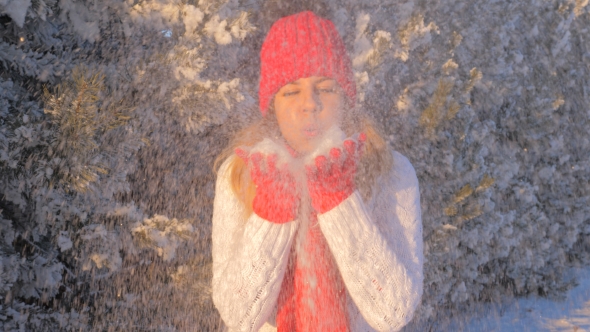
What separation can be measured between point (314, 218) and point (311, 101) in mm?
442

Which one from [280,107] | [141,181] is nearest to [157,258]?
[141,181]

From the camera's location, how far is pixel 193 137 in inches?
130

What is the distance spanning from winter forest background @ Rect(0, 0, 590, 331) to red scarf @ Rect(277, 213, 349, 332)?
0.96 metres

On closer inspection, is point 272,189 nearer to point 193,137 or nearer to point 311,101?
point 311,101

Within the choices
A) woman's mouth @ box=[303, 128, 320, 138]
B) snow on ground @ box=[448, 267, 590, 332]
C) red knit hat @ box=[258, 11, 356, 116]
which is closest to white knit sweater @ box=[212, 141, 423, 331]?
woman's mouth @ box=[303, 128, 320, 138]

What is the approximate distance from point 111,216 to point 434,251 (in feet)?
7.46

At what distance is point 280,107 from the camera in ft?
7.47

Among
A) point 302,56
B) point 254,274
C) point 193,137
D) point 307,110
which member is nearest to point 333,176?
point 307,110

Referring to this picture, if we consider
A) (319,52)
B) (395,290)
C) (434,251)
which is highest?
(319,52)

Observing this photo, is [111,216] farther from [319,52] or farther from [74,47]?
[319,52]

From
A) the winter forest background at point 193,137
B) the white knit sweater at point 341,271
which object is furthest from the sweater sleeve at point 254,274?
the winter forest background at point 193,137

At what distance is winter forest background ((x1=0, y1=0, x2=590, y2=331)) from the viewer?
2631 millimetres

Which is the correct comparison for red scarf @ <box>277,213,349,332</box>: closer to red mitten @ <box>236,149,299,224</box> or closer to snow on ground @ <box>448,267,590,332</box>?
red mitten @ <box>236,149,299,224</box>

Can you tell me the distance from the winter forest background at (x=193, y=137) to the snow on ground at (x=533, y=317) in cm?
12
